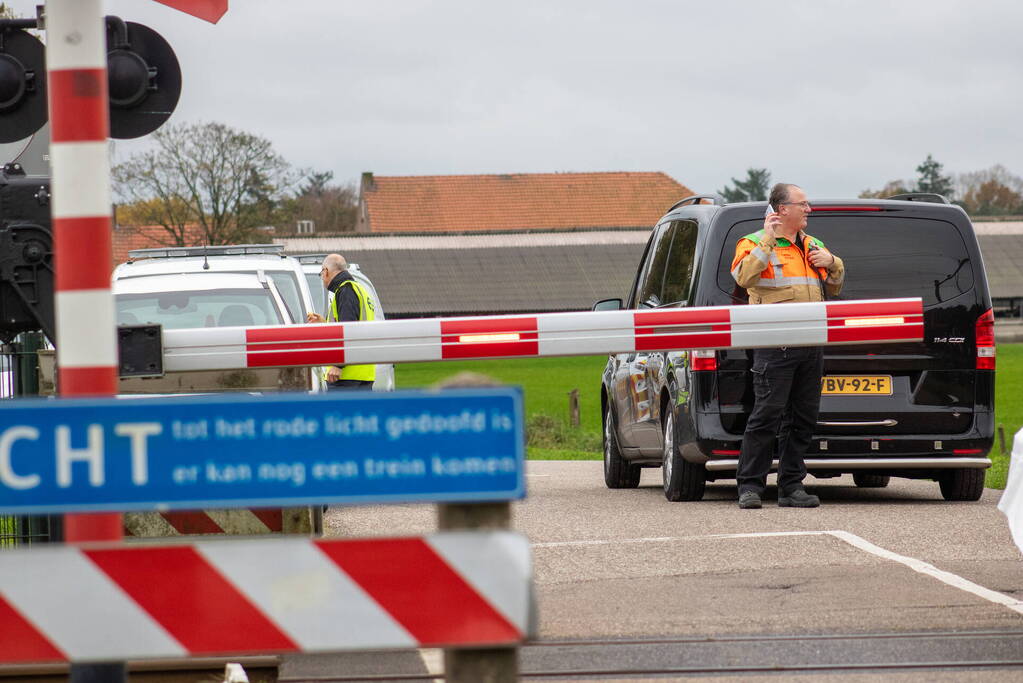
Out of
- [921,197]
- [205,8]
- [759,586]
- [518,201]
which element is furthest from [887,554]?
[518,201]

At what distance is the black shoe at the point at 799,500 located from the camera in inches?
409

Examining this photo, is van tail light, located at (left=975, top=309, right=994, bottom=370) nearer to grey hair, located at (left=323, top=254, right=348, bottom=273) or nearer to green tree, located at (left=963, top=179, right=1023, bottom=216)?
grey hair, located at (left=323, top=254, right=348, bottom=273)

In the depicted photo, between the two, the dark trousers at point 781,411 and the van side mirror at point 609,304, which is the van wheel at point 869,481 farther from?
the dark trousers at point 781,411

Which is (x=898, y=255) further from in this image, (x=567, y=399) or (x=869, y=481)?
(x=567, y=399)

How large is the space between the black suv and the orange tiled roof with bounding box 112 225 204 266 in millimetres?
58465

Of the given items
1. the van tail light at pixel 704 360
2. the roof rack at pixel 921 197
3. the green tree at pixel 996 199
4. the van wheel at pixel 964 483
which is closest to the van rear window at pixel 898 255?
the roof rack at pixel 921 197

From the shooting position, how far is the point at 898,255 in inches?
426

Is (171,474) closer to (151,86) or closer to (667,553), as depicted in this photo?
(151,86)

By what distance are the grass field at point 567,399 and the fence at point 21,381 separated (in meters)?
8.24

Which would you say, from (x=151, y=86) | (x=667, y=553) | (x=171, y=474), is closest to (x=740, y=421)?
(x=667, y=553)

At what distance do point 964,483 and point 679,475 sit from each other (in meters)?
1.97

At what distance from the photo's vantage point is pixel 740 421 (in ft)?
34.7

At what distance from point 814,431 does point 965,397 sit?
3.59ft

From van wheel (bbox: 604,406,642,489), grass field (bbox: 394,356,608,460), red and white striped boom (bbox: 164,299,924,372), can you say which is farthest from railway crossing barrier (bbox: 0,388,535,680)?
van wheel (bbox: 604,406,642,489)
